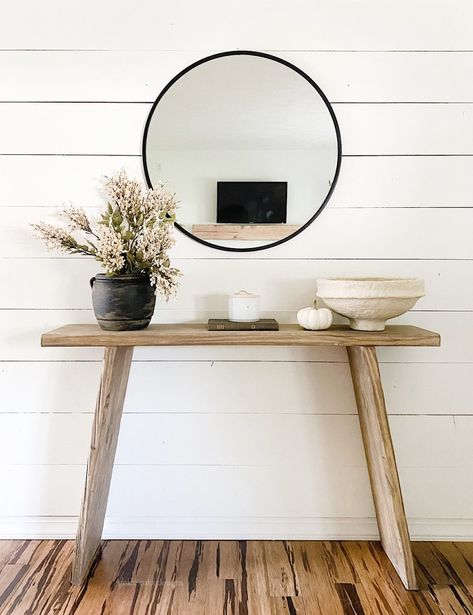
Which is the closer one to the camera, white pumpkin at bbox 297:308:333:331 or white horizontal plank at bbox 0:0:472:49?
white pumpkin at bbox 297:308:333:331

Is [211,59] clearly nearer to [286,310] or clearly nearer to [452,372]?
[286,310]

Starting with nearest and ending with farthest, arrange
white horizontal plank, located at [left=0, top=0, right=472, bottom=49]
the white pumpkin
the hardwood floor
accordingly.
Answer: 1. the hardwood floor
2. the white pumpkin
3. white horizontal plank, located at [left=0, top=0, right=472, bottom=49]

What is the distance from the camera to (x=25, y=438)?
1909 millimetres

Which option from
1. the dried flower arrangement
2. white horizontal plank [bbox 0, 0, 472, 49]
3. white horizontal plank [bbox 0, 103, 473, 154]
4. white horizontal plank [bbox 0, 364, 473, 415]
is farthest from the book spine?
white horizontal plank [bbox 0, 0, 472, 49]

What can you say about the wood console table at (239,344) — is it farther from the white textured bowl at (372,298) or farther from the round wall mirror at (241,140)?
the round wall mirror at (241,140)

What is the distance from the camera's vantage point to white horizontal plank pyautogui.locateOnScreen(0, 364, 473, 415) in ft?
6.23

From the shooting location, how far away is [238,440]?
6.28 ft

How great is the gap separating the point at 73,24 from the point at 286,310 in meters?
1.12

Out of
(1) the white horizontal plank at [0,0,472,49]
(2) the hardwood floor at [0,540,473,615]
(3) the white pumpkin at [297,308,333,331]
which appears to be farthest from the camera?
(1) the white horizontal plank at [0,0,472,49]

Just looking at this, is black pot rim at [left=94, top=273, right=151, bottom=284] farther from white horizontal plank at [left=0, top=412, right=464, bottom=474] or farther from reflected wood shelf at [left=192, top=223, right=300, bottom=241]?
white horizontal plank at [left=0, top=412, right=464, bottom=474]

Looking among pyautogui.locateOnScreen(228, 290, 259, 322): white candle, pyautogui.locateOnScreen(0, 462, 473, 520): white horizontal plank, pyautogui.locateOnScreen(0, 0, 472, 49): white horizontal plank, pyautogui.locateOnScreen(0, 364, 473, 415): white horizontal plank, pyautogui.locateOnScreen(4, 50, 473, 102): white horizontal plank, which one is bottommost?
pyautogui.locateOnScreen(0, 462, 473, 520): white horizontal plank

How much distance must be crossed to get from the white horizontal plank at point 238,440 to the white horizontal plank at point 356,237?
53 centimetres

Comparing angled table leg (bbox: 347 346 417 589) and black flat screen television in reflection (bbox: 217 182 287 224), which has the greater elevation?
black flat screen television in reflection (bbox: 217 182 287 224)

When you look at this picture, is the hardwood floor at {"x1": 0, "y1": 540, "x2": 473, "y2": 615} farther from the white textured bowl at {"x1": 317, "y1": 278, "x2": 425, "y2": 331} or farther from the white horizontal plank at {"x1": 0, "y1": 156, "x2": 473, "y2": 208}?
the white horizontal plank at {"x1": 0, "y1": 156, "x2": 473, "y2": 208}
